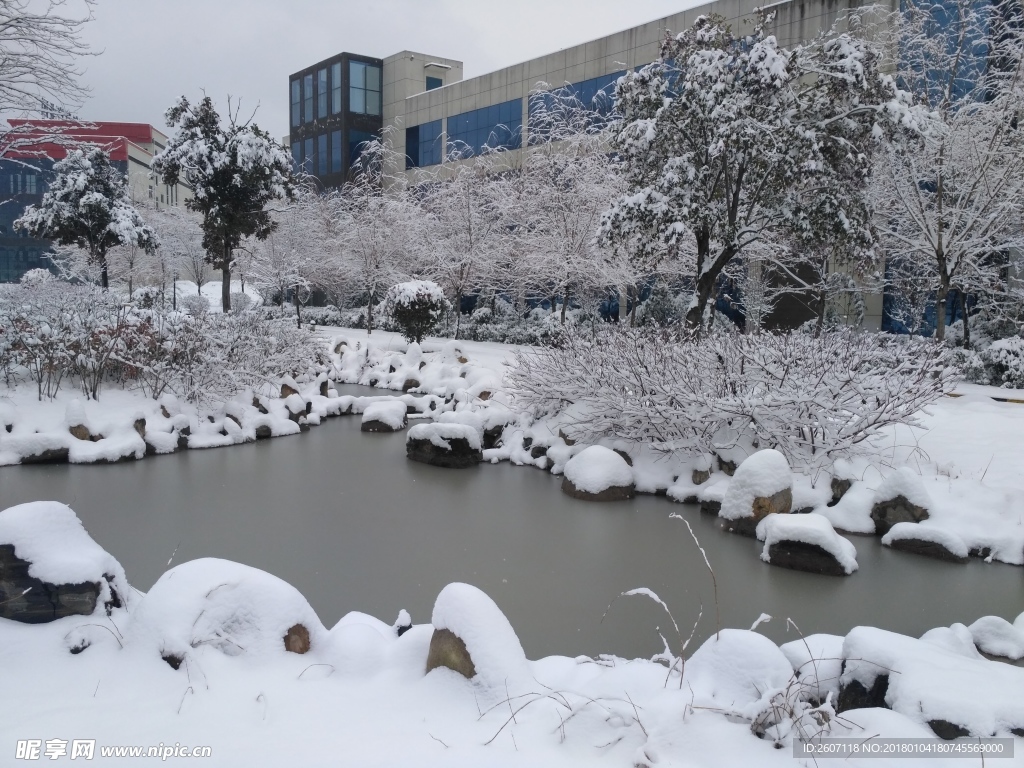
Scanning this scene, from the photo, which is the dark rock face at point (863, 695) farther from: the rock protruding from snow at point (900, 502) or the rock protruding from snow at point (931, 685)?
the rock protruding from snow at point (900, 502)

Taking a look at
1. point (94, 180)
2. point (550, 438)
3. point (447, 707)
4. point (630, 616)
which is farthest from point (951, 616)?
point (94, 180)

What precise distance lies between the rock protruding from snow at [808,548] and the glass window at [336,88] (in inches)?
1525

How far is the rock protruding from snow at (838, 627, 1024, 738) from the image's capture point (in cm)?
292

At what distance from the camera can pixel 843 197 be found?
1137 cm

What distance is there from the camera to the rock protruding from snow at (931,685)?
2916 mm

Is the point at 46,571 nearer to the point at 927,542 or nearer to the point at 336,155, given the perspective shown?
the point at 927,542

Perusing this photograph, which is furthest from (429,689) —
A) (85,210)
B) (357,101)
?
(357,101)

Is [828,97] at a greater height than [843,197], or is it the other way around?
[828,97]

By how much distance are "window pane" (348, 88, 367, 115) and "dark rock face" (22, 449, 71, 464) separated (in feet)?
111

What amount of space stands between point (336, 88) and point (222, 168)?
23958 mm

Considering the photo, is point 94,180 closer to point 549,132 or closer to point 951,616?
point 549,132

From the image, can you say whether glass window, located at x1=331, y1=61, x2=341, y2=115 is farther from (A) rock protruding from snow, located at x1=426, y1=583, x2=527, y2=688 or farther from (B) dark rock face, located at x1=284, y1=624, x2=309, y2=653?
(A) rock protruding from snow, located at x1=426, y1=583, x2=527, y2=688

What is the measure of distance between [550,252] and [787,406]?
513 inches

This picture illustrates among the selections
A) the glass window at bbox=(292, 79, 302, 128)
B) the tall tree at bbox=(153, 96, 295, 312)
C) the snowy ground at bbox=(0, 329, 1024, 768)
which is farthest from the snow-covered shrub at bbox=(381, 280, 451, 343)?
the glass window at bbox=(292, 79, 302, 128)
